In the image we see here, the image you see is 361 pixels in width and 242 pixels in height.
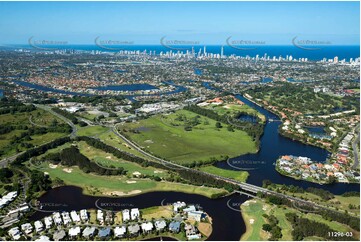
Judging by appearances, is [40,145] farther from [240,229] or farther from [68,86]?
[68,86]

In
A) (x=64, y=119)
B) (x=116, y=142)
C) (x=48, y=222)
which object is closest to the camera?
(x=48, y=222)

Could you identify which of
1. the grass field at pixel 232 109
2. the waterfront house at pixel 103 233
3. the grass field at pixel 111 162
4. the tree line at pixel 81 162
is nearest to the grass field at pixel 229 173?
the grass field at pixel 111 162

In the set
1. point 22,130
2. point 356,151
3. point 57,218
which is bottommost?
point 57,218

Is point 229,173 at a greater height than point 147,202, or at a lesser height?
greater

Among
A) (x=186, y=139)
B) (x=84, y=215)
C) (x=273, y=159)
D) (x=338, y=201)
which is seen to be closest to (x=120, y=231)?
(x=84, y=215)

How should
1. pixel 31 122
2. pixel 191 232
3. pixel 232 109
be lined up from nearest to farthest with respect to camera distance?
pixel 191 232, pixel 31 122, pixel 232 109

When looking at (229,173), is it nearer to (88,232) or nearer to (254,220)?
(254,220)

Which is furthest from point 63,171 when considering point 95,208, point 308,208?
point 308,208

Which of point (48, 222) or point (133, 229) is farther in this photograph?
point (48, 222)
